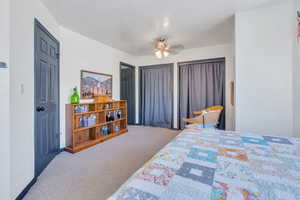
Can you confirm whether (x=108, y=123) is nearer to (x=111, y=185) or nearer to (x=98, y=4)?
(x=111, y=185)

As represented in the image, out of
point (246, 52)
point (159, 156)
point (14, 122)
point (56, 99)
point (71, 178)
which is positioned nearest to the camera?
point (159, 156)

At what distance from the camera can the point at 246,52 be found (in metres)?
2.31

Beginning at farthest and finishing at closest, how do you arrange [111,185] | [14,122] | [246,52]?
[246,52] < [111,185] < [14,122]

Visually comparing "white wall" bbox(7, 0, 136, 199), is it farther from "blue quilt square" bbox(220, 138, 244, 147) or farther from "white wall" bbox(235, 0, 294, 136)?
"white wall" bbox(235, 0, 294, 136)

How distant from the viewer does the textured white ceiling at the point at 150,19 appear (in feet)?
7.24

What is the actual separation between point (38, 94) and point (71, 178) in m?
1.30

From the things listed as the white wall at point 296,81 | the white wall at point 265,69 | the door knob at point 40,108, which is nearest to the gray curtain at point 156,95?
the white wall at point 265,69

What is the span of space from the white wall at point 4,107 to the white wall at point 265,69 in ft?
10.2

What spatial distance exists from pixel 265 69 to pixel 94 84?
357 centimetres

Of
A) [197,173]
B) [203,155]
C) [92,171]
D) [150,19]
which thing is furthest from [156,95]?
[197,173]

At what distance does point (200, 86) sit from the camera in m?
4.26

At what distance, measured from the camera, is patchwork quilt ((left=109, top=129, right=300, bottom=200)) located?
2.18 feet

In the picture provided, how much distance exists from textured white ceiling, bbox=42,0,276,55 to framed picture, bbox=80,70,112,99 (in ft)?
3.06

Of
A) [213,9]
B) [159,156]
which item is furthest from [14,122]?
[213,9]
